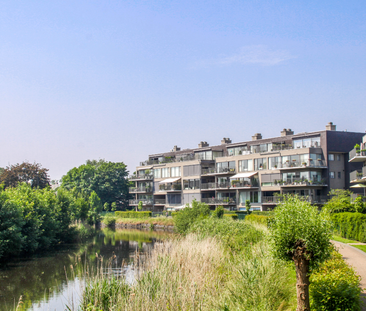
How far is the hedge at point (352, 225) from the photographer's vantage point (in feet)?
71.4

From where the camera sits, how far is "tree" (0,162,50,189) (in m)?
58.5

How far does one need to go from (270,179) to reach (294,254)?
4219 cm

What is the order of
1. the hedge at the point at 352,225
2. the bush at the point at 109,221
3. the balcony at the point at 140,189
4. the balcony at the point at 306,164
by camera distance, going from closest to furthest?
the hedge at the point at 352,225 < the balcony at the point at 306,164 < the bush at the point at 109,221 < the balcony at the point at 140,189

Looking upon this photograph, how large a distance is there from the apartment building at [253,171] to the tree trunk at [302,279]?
30.6 m

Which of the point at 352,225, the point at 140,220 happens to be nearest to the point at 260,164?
the point at 140,220

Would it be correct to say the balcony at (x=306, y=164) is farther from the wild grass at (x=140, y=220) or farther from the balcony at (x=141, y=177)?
the balcony at (x=141, y=177)

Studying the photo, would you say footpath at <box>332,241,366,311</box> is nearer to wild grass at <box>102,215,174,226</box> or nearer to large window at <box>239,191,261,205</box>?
large window at <box>239,191,261,205</box>

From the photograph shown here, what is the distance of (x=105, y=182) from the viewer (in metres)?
72.7

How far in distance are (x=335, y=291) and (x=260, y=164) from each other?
43995 millimetres

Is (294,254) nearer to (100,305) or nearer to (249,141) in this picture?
(100,305)

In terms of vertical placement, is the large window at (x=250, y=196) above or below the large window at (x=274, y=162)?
below

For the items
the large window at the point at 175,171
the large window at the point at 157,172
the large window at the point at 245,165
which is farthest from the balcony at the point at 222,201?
the large window at the point at 157,172

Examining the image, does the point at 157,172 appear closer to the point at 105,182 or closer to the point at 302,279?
the point at 105,182

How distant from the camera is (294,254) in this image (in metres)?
8.15
